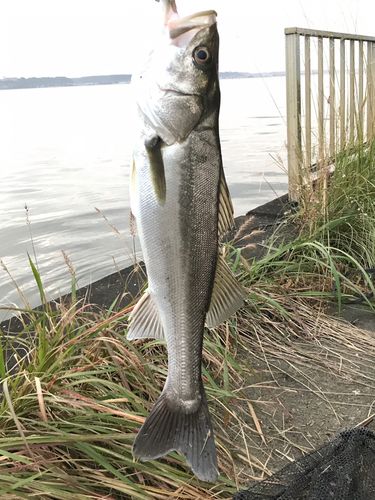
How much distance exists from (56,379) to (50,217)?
5937mm

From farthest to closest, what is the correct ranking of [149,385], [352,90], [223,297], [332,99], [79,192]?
1. [79,192]
2. [352,90]
3. [332,99]
4. [149,385]
5. [223,297]

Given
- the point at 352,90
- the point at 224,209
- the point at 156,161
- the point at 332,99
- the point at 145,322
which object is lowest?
the point at 145,322

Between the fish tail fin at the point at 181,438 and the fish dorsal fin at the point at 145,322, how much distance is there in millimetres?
231

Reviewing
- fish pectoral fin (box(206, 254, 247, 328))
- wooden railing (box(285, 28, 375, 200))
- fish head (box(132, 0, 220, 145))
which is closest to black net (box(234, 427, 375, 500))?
fish pectoral fin (box(206, 254, 247, 328))

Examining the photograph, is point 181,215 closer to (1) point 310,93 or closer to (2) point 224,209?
(2) point 224,209

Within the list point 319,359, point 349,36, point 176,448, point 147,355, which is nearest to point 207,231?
point 176,448

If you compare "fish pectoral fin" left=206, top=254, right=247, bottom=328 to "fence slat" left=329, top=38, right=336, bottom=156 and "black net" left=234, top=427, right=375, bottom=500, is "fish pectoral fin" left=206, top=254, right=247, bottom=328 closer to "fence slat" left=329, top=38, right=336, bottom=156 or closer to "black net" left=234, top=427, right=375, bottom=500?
"black net" left=234, top=427, right=375, bottom=500

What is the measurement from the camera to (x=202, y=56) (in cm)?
149

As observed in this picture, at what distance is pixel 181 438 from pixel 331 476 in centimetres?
55

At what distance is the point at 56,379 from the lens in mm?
2049

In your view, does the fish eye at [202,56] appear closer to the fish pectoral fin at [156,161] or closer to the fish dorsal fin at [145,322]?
the fish pectoral fin at [156,161]

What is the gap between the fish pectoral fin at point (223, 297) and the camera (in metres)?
1.71

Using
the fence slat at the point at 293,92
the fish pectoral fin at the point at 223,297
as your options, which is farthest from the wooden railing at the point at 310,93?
the fish pectoral fin at the point at 223,297

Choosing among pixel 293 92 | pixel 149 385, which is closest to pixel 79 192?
pixel 293 92
